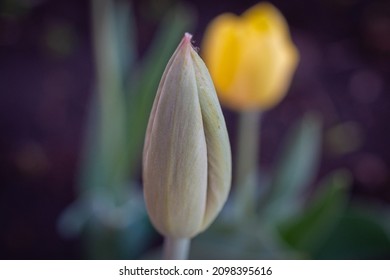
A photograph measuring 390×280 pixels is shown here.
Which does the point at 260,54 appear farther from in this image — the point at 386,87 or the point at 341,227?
the point at 386,87

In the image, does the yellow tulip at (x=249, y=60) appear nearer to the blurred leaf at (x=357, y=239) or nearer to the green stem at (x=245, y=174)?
the green stem at (x=245, y=174)

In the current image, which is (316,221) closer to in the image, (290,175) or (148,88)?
(290,175)

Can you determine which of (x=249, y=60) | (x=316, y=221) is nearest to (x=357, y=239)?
(x=316, y=221)

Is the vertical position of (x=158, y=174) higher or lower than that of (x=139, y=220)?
lower

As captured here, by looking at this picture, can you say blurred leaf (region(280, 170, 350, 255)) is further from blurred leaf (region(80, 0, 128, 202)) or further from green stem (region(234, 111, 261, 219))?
blurred leaf (region(80, 0, 128, 202))

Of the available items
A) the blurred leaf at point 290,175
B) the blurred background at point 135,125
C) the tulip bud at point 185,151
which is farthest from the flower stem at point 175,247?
the blurred leaf at point 290,175

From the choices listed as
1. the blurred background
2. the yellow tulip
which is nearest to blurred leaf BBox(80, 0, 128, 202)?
the blurred background
